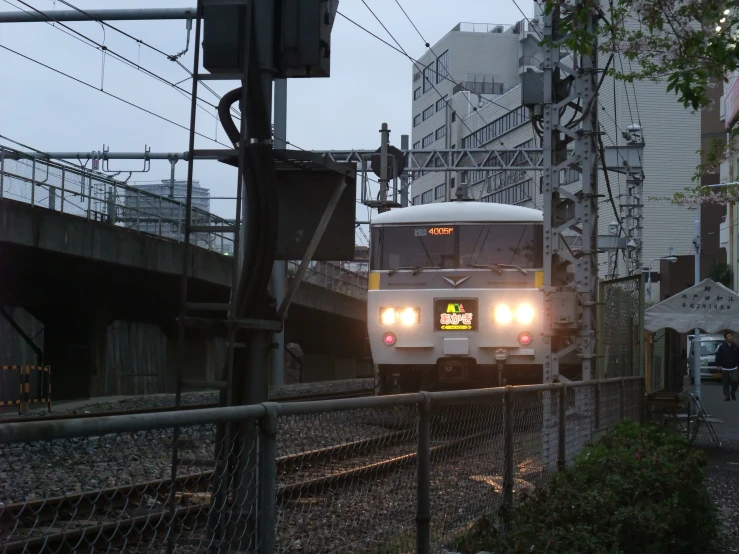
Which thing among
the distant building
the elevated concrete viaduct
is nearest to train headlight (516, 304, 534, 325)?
the elevated concrete viaduct

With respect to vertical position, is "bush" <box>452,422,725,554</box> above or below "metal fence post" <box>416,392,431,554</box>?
below

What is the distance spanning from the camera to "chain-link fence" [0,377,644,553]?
9.81ft

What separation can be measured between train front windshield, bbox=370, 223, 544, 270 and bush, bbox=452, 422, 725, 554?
6980 millimetres

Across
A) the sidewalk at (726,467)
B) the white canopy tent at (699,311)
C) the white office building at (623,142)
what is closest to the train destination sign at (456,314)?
the white canopy tent at (699,311)

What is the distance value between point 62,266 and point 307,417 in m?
19.2

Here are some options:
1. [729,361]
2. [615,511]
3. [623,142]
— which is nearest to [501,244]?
Answer: [615,511]

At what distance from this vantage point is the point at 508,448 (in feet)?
20.0

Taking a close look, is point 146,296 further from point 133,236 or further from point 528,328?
point 528,328

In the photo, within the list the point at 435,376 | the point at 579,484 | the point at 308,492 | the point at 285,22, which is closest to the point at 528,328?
the point at 435,376

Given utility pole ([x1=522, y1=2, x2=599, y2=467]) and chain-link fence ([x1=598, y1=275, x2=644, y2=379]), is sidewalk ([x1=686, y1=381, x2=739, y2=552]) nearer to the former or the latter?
chain-link fence ([x1=598, y1=275, x2=644, y2=379])

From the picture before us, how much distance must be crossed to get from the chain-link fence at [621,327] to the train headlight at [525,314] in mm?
1146

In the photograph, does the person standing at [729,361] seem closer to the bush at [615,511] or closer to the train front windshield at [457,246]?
the train front windshield at [457,246]

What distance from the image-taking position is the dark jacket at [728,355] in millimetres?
25266

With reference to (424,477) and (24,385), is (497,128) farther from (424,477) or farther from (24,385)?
(424,477)
